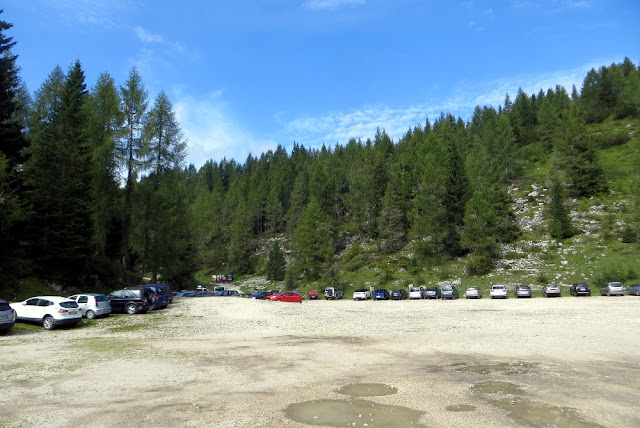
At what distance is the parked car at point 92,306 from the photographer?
25.7 meters

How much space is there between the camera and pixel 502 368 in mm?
12102

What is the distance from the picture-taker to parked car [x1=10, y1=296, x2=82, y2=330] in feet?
69.9

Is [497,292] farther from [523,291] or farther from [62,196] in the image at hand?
[62,196]

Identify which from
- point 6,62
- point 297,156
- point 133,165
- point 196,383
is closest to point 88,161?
point 133,165

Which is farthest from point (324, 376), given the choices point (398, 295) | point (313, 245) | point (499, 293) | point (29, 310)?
point (313, 245)

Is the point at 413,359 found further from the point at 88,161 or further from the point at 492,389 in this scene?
the point at 88,161

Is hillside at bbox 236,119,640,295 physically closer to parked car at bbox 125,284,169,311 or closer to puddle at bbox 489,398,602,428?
parked car at bbox 125,284,169,311

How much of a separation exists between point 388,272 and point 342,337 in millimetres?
49011

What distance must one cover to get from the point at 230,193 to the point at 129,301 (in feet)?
352

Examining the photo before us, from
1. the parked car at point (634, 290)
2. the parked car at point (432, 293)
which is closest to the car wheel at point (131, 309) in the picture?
the parked car at point (432, 293)

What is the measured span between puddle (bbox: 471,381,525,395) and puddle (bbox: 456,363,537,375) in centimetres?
139

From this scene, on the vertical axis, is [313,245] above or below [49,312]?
above

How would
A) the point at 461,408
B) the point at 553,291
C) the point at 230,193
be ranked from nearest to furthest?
the point at 461,408, the point at 553,291, the point at 230,193

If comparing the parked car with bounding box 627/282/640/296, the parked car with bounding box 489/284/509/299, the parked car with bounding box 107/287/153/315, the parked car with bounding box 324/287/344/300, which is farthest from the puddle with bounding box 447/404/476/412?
the parked car with bounding box 324/287/344/300
